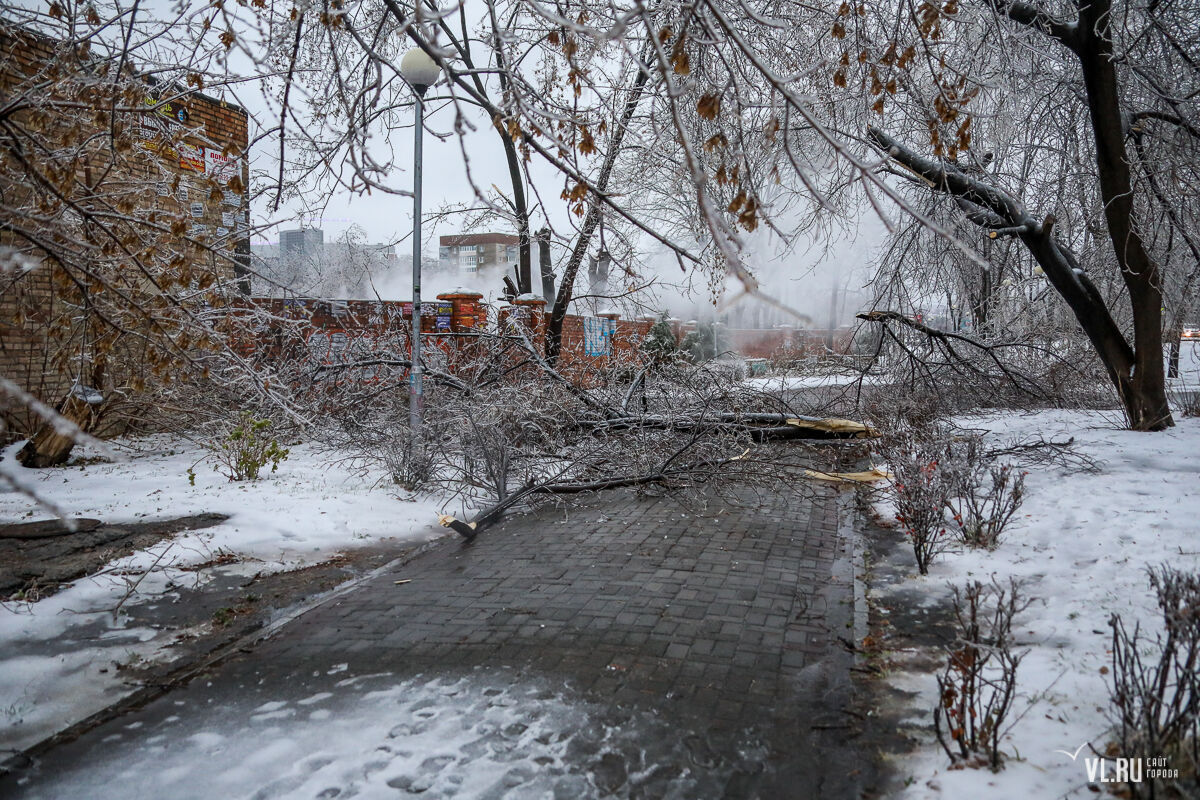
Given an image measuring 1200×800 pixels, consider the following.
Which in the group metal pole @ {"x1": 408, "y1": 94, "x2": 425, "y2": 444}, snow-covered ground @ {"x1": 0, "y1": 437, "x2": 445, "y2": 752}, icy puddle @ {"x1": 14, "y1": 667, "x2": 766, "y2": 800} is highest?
metal pole @ {"x1": 408, "y1": 94, "x2": 425, "y2": 444}

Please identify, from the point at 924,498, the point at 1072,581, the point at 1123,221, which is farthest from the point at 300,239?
the point at 1123,221

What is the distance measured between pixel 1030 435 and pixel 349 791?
935 cm

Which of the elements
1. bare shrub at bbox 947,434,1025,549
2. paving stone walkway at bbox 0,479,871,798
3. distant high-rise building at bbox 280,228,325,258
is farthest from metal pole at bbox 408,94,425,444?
bare shrub at bbox 947,434,1025,549

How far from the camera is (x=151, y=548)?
20.9ft

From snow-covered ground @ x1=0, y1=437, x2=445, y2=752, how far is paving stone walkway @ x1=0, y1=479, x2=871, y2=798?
580 mm

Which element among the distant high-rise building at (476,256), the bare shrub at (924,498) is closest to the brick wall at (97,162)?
the bare shrub at (924,498)

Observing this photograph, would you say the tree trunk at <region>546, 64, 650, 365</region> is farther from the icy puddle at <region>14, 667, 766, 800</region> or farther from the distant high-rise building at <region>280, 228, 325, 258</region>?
the icy puddle at <region>14, 667, 766, 800</region>

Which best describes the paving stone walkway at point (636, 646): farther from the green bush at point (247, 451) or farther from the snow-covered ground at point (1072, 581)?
the green bush at point (247, 451)

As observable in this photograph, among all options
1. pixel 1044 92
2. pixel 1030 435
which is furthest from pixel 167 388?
pixel 1044 92

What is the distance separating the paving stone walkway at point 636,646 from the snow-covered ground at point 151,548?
58 centimetres

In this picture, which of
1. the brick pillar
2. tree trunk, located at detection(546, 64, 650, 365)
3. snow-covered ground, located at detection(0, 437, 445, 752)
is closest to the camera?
snow-covered ground, located at detection(0, 437, 445, 752)

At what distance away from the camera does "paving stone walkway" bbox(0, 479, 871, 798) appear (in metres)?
3.35

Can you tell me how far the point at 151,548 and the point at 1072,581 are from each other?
7.01 meters

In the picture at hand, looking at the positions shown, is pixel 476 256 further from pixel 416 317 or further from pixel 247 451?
pixel 247 451
